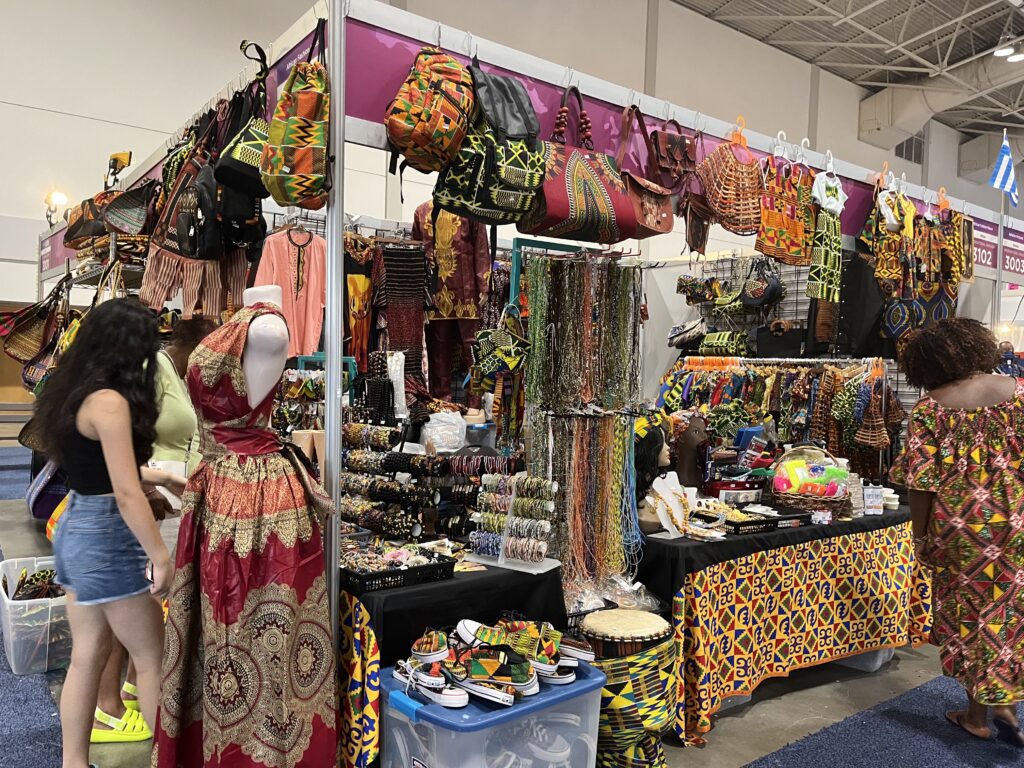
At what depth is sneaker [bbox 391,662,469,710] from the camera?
201cm

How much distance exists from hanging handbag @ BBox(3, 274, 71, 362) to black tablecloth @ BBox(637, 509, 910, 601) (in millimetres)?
3915

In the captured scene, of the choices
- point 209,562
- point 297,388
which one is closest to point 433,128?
point 209,562

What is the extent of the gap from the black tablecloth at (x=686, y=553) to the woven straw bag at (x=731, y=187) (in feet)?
4.54

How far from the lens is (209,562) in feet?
6.72

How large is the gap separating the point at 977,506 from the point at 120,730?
3376mm

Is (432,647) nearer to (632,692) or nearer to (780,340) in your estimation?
(632,692)

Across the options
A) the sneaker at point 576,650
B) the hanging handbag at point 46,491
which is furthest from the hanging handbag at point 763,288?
the hanging handbag at point 46,491

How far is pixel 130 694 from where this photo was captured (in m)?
3.06

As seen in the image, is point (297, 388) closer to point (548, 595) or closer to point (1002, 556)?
point (548, 595)

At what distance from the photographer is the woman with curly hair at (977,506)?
2984mm

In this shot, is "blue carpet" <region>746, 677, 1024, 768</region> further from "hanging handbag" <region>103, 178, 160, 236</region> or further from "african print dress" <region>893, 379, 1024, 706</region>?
"hanging handbag" <region>103, 178, 160, 236</region>

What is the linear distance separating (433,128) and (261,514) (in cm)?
125

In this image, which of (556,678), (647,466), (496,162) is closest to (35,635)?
(556,678)

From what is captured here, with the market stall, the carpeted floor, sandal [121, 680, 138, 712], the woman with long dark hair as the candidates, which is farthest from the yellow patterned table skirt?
the carpeted floor
